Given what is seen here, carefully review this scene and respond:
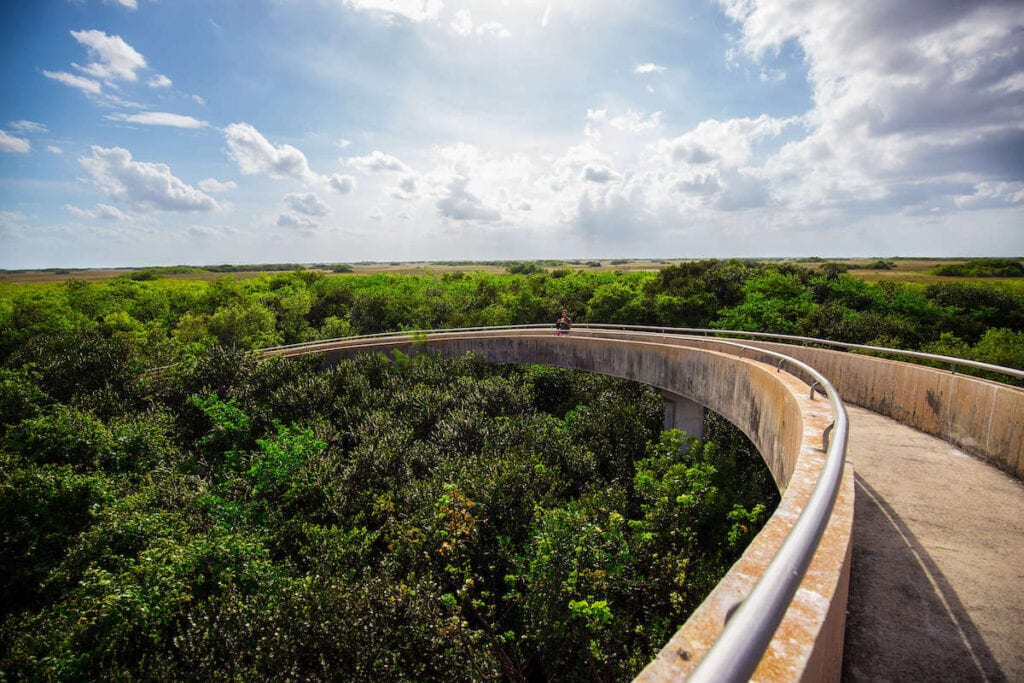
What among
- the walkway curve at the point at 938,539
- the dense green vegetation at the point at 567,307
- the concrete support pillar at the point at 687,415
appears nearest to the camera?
the walkway curve at the point at 938,539

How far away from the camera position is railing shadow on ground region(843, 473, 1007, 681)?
3367mm

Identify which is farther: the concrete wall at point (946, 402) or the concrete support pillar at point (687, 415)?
the concrete support pillar at point (687, 415)

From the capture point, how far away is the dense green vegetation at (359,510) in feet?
32.8

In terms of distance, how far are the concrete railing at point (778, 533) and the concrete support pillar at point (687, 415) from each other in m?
2.31

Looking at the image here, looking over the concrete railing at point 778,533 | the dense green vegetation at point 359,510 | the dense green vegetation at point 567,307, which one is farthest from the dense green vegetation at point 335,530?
the dense green vegetation at point 567,307

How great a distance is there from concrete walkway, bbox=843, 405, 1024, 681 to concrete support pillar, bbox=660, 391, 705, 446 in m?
12.9

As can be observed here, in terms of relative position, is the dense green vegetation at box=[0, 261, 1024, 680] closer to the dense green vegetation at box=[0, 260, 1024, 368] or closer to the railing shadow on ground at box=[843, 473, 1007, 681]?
the dense green vegetation at box=[0, 260, 1024, 368]

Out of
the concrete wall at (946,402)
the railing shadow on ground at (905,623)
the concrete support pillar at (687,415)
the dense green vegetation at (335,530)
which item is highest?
the concrete wall at (946,402)

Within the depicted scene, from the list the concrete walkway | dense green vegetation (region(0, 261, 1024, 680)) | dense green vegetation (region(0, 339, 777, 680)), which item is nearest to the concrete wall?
the concrete walkway

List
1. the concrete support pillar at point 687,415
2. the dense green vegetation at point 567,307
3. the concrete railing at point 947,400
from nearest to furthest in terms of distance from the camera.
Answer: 1. the concrete railing at point 947,400
2. the concrete support pillar at point 687,415
3. the dense green vegetation at point 567,307

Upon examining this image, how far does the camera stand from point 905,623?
12.4 ft

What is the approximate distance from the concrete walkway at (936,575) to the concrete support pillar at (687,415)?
1293 centimetres

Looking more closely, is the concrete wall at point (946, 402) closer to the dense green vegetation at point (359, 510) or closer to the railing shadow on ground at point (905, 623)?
the railing shadow on ground at point (905, 623)

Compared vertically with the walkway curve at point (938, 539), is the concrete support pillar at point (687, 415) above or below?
below
